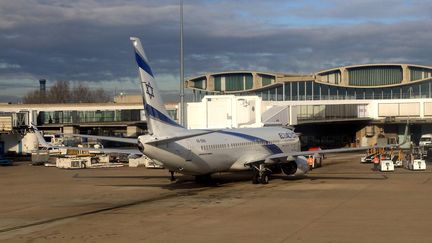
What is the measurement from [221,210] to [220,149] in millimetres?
12439

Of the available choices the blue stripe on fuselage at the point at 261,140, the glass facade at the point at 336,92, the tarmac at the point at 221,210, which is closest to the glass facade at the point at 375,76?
the glass facade at the point at 336,92

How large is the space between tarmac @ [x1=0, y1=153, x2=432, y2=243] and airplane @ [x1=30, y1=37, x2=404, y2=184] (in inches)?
49.6

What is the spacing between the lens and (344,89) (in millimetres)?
111750

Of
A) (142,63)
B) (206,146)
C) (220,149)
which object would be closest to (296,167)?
(220,149)

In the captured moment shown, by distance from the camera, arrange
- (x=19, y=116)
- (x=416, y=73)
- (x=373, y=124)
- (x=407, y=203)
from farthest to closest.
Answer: (x=416, y=73) → (x=373, y=124) → (x=19, y=116) → (x=407, y=203)

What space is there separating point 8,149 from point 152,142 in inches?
2282

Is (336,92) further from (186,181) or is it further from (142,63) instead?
(142,63)

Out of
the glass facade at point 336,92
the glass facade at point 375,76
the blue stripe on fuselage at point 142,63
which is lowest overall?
the blue stripe on fuselage at point 142,63

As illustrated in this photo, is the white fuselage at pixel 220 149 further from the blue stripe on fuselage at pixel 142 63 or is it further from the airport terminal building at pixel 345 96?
the airport terminal building at pixel 345 96

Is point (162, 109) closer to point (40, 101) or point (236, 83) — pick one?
point (236, 83)

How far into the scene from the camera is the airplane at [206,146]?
31984 mm

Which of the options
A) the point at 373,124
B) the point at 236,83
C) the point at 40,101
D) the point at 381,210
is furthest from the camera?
the point at 40,101

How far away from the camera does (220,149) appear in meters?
37.7

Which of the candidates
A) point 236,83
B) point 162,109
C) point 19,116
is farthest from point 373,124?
point 162,109
